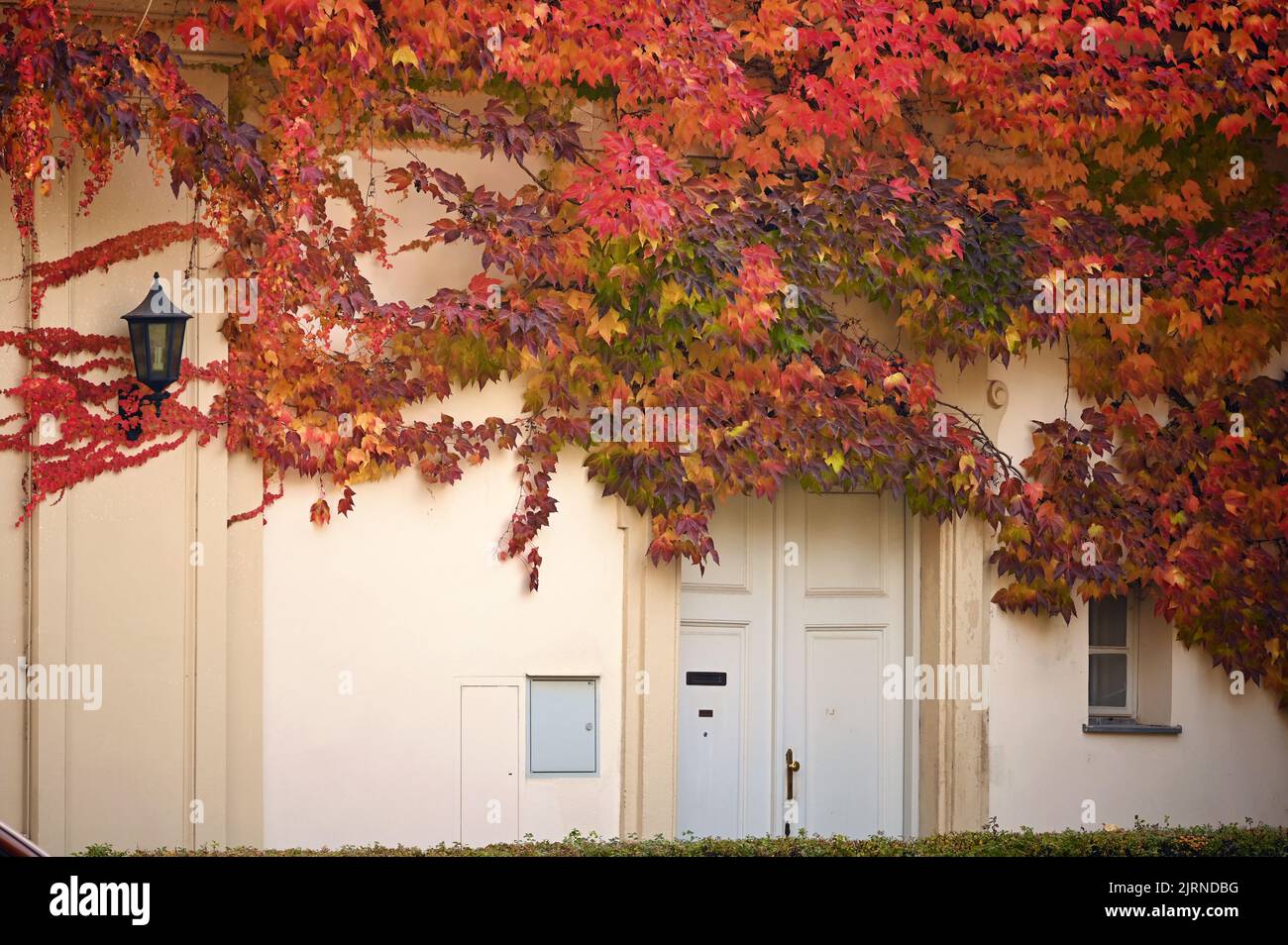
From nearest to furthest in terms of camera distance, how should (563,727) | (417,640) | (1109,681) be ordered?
(417,640) < (563,727) < (1109,681)

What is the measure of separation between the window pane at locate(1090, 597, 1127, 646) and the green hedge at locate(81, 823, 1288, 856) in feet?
4.64

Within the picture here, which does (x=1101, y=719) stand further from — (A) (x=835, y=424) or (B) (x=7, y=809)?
(B) (x=7, y=809)

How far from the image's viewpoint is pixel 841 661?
8.48m


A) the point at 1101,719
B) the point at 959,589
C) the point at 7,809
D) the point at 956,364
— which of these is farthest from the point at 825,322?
the point at 7,809

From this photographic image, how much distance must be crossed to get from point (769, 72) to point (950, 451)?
2.27 metres

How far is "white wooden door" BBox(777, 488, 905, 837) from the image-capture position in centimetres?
841

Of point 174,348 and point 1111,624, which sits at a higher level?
point 174,348

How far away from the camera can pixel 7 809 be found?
698 cm

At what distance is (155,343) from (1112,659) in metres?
5.59

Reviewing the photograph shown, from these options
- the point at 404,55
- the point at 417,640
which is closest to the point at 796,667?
the point at 417,640

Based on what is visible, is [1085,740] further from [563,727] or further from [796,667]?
[563,727]

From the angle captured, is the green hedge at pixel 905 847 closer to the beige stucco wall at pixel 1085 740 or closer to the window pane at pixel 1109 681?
the beige stucco wall at pixel 1085 740

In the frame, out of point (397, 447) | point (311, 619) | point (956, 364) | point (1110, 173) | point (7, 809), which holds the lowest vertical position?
point (7, 809)

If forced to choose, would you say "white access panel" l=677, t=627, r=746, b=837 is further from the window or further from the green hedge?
the window
